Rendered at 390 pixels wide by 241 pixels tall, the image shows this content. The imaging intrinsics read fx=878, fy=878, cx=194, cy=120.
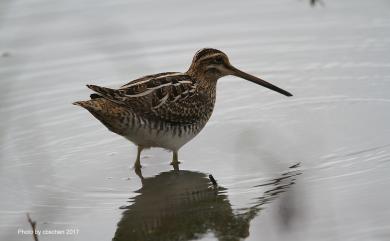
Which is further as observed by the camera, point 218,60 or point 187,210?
point 218,60

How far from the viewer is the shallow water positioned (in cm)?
684

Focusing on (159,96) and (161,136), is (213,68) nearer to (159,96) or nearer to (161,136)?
(159,96)

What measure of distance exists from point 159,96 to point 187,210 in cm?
134

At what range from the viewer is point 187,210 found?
7090 mm

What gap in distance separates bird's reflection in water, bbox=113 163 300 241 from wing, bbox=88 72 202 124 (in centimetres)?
57

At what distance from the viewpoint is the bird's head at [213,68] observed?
339 inches

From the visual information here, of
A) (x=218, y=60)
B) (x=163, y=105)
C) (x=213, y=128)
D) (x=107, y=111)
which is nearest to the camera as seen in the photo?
(x=107, y=111)

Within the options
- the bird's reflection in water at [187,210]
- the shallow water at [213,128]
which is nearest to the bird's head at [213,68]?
the shallow water at [213,128]

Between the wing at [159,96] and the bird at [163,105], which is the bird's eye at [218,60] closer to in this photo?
the bird at [163,105]

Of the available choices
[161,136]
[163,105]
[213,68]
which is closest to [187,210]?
[161,136]

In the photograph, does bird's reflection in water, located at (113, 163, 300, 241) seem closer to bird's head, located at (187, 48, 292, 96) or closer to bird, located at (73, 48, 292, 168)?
bird, located at (73, 48, 292, 168)

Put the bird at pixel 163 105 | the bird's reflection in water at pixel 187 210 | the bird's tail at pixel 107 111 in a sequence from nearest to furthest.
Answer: the bird's reflection in water at pixel 187 210
the bird's tail at pixel 107 111
the bird at pixel 163 105

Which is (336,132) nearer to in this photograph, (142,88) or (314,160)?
(314,160)

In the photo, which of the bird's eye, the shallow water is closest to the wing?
the bird's eye
